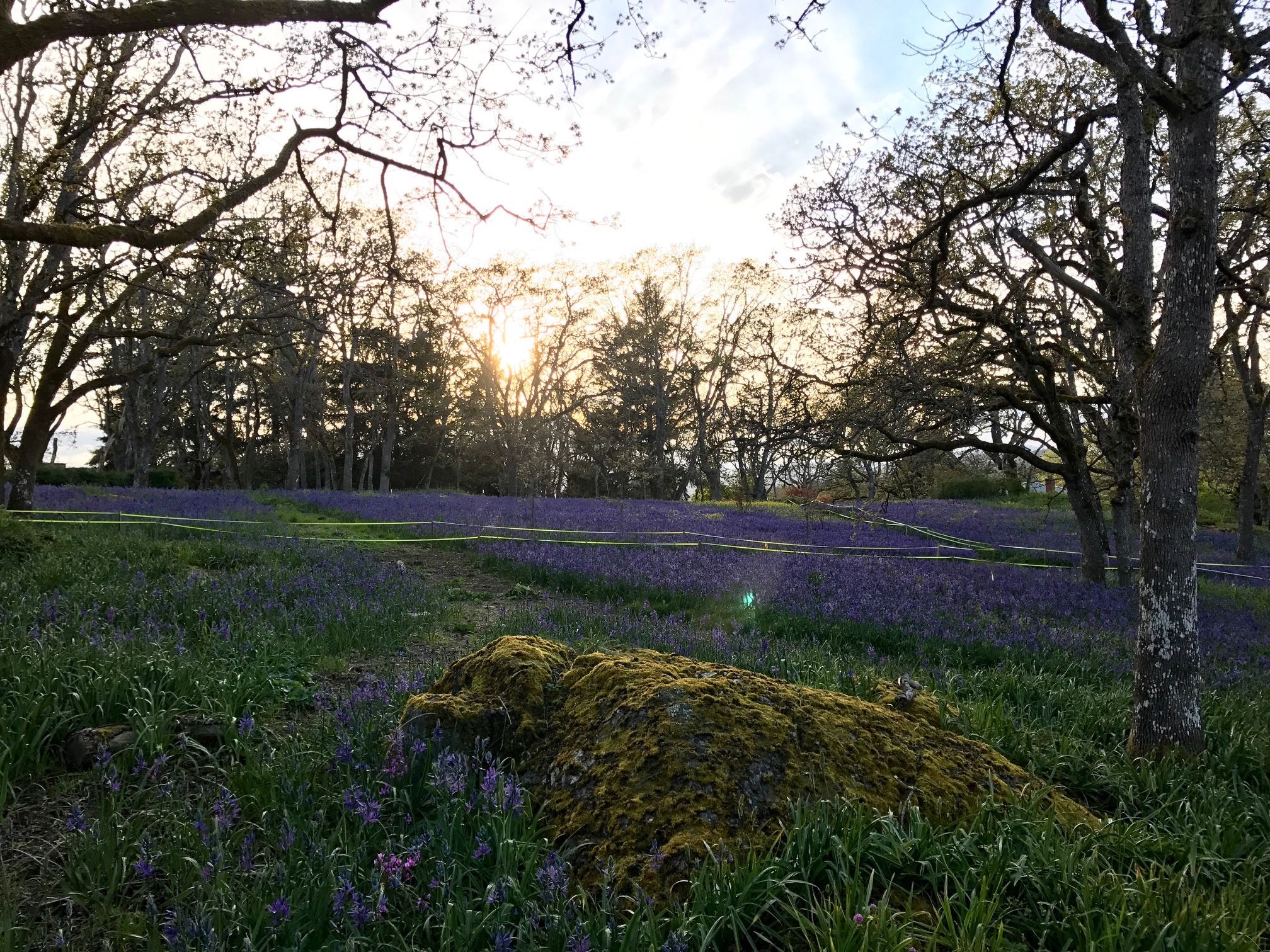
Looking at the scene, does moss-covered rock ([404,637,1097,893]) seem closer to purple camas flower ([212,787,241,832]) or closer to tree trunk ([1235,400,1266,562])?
purple camas flower ([212,787,241,832])

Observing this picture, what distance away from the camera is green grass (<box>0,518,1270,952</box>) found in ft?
6.72

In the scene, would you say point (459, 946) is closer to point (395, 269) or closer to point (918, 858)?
point (918, 858)

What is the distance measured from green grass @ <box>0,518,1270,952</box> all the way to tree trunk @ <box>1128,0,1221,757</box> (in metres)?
0.39

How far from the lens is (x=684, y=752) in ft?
8.62

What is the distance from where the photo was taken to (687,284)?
41.4m

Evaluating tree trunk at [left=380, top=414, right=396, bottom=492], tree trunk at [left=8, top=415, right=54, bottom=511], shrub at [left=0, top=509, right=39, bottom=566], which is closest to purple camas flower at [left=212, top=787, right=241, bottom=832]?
shrub at [left=0, top=509, right=39, bottom=566]

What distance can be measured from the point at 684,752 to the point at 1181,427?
12.3 feet

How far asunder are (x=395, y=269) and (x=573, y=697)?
7407 millimetres

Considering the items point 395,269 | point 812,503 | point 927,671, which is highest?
point 395,269

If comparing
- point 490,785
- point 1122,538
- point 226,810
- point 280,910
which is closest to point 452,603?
point 226,810

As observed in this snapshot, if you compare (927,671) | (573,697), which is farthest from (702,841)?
(927,671)

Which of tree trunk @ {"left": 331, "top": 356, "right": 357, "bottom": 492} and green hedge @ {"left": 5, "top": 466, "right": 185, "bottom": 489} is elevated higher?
tree trunk @ {"left": 331, "top": 356, "right": 357, "bottom": 492}

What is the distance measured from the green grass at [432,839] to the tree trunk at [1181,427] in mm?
393

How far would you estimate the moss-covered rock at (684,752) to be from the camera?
2473 millimetres
